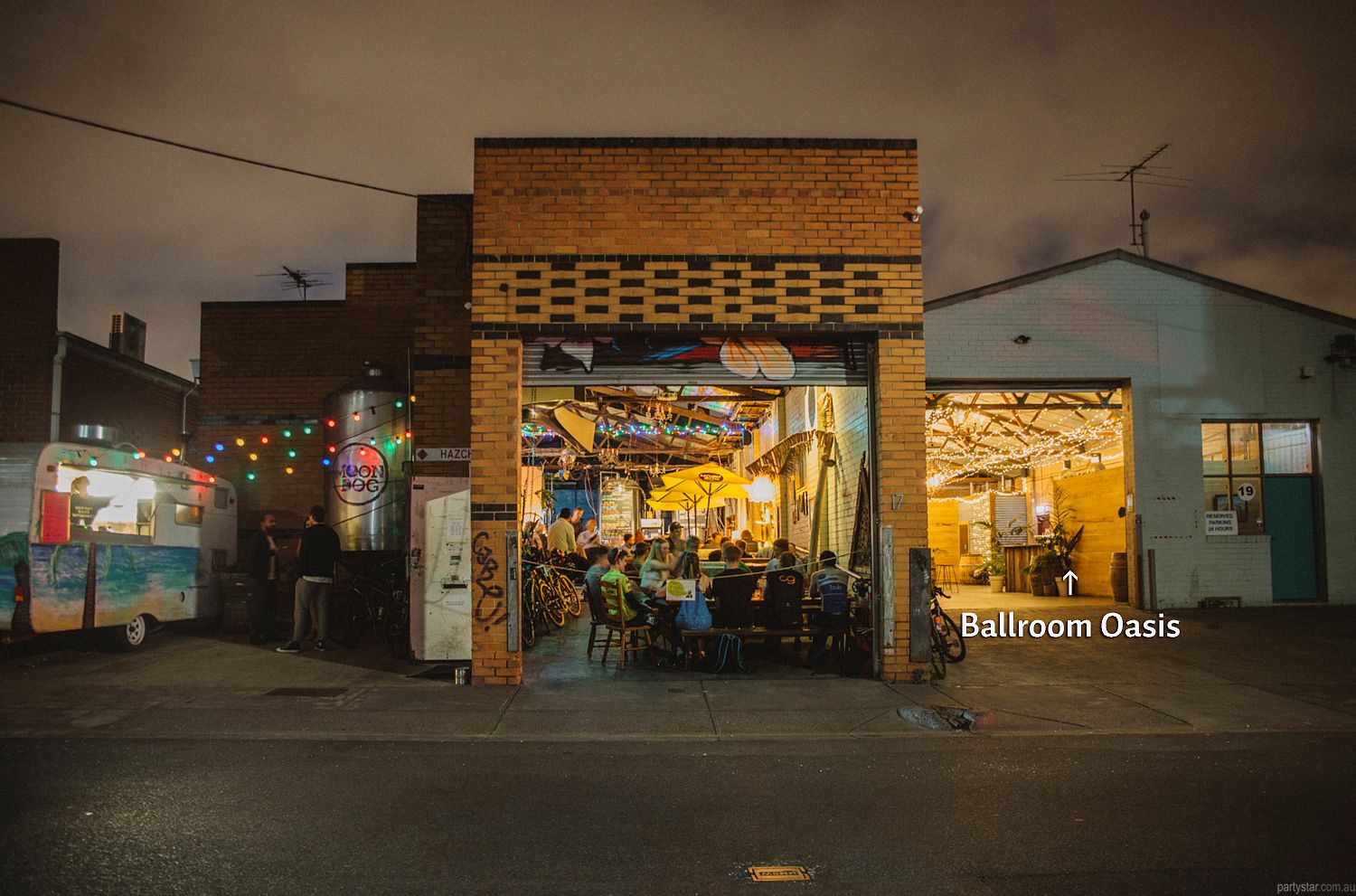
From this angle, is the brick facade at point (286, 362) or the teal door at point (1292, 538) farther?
the brick facade at point (286, 362)

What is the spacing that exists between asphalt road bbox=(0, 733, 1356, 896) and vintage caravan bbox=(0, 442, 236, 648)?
399 cm

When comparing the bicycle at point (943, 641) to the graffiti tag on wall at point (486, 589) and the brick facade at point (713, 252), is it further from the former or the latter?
the graffiti tag on wall at point (486, 589)

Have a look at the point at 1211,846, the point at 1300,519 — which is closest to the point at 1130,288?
the point at 1300,519

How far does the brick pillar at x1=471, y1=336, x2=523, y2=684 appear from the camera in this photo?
8.84 metres

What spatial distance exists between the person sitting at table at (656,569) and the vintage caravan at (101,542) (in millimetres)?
6547

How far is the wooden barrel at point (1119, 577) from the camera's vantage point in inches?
546

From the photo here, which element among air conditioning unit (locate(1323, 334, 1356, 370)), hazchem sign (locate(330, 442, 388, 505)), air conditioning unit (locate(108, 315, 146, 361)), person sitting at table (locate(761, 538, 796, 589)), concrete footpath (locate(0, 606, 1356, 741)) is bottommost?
concrete footpath (locate(0, 606, 1356, 741))

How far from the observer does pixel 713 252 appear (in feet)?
30.2

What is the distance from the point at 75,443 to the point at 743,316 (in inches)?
322

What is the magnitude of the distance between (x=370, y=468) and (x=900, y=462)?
7531 millimetres

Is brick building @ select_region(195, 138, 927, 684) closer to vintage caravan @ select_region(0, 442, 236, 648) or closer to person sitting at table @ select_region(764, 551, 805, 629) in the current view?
person sitting at table @ select_region(764, 551, 805, 629)

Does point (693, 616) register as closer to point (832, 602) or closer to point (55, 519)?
point (832, 602)

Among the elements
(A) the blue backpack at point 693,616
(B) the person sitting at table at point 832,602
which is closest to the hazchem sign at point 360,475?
(A) the blue backpack at point 693,616

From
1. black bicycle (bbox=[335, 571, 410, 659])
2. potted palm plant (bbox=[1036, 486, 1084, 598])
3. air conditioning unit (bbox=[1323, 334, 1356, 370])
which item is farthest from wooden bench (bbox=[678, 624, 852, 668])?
air conditioning unit (bbox=[1323, 334, 1356, 370])
